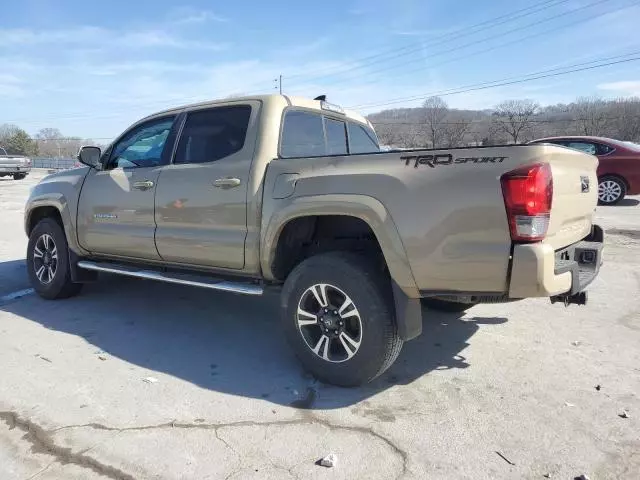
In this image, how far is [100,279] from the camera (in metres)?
6.50

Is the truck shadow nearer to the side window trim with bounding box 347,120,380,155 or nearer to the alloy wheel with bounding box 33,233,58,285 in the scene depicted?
the alloy wheel with bounding box 33,233,58,285

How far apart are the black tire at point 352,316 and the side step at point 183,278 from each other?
0.41 m

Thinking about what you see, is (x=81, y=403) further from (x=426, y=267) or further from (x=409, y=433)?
(x=426, y=267)

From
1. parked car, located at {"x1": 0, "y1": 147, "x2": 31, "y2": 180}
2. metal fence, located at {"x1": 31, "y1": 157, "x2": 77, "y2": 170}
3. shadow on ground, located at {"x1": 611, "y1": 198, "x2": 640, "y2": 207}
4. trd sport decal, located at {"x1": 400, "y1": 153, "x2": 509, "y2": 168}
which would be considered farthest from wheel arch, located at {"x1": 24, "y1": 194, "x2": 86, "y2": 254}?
metal fence, located at {"x1": 31, "y1": 157, "x2": 77, "y2": 170}

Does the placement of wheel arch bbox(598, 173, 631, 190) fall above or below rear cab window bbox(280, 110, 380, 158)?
below

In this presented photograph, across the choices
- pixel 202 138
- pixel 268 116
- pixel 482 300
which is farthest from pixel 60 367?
pixel 482 300

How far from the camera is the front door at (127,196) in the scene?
458cm

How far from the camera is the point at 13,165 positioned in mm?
25781

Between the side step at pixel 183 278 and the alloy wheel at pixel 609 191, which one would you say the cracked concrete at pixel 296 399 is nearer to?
the side step at pixel 183 278

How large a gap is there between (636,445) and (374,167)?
208cm

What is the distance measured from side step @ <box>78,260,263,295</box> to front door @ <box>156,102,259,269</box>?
130 mm

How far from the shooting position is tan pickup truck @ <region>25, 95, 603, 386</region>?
9.35 ft

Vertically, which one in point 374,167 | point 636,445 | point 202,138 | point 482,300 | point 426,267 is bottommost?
point 636,445

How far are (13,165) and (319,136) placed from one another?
26310mm
